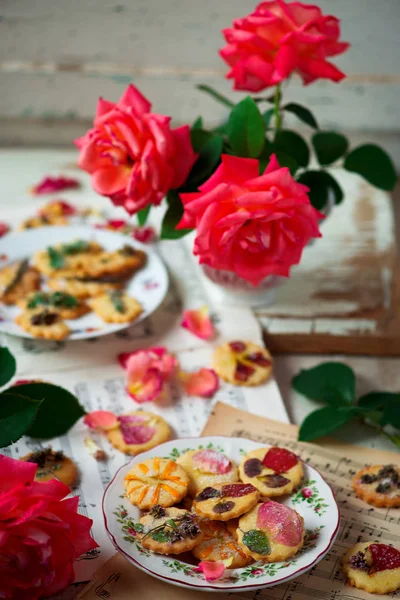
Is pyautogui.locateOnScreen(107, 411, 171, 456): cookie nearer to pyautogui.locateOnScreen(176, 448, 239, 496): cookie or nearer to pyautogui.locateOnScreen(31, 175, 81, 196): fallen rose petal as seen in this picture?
pyautogui.locateOnScreen(176, 448, 239, 496): cookie

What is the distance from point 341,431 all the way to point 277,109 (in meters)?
0.53

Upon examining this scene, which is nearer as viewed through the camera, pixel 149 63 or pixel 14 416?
pixel 14 416

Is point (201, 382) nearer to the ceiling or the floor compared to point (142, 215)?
nearer to the floor

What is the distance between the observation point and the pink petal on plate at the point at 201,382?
112 cm

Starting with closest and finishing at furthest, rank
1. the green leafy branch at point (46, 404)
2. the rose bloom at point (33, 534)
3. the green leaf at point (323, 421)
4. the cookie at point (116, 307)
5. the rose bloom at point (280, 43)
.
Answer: the rose bloom at point (33, 534) → the green leafy branch at point (46, 404) → the green leaf at point (323, 421) → the rose bloom at point (280, 43) → the cookie at point (116, 307)

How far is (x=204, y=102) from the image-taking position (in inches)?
76.9

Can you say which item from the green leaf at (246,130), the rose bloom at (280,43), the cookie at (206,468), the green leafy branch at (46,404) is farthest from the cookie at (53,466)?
the rose bloom at (280,43)

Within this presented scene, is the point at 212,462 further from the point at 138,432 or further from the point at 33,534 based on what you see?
the point at 33,534

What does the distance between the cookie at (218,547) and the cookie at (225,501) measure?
0.06 feet

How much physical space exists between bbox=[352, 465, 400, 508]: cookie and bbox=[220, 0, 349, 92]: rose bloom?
0.58 m

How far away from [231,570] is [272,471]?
0.48ft

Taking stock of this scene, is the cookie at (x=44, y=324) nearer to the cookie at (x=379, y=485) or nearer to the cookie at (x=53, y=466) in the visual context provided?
the cookie at (x=53, y=466)

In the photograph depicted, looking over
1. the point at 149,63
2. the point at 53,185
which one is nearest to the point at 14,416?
the point at 53,185

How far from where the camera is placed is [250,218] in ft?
3.24
